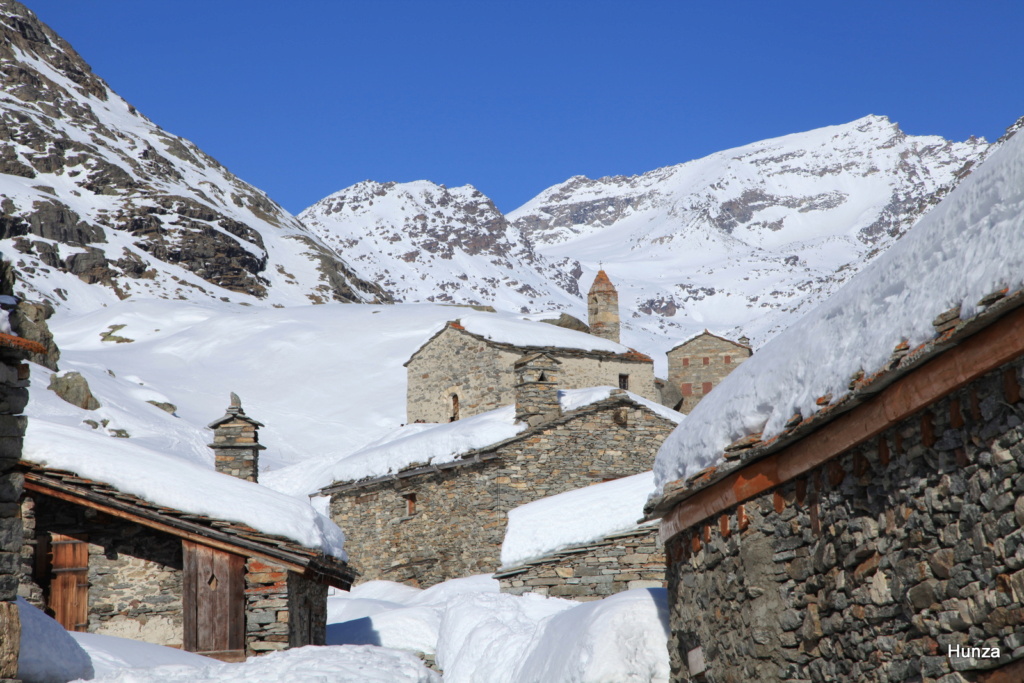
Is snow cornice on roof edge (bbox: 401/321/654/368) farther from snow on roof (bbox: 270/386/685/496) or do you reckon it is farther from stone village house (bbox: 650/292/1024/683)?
stone village house (bbox: 650/292/1024/683)

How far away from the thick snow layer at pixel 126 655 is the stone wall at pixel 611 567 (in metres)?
5.77

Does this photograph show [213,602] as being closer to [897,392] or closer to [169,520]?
[169,520]

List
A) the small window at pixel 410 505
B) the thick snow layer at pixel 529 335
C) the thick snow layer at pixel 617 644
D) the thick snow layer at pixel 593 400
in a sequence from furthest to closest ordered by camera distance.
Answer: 1. the thick snow layer at pixel 529 335
2. the small window at pixel 410 505
3. the thick snow layer at pixel 593 400
4. the thick snow layer at pixel 617 644

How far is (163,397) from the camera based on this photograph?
4494 centimetres

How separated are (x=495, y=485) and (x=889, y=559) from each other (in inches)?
652

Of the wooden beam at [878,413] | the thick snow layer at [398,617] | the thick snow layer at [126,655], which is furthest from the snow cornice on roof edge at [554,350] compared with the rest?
the wooden beam at [878,413]

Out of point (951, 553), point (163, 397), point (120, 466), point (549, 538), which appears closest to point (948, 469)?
point (951, 553)

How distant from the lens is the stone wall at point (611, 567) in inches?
590

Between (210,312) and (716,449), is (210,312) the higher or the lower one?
the higher one

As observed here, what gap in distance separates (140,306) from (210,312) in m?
4.53

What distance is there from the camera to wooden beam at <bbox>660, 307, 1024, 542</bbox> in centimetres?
414

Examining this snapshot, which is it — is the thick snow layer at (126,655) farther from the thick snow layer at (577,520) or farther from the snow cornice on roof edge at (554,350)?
the snow cornice on roof edge at (554,350)

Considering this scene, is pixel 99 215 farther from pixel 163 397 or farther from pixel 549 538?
pixel 549 538

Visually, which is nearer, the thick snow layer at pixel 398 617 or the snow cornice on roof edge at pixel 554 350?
the thick snow layer at pixel 398 617
